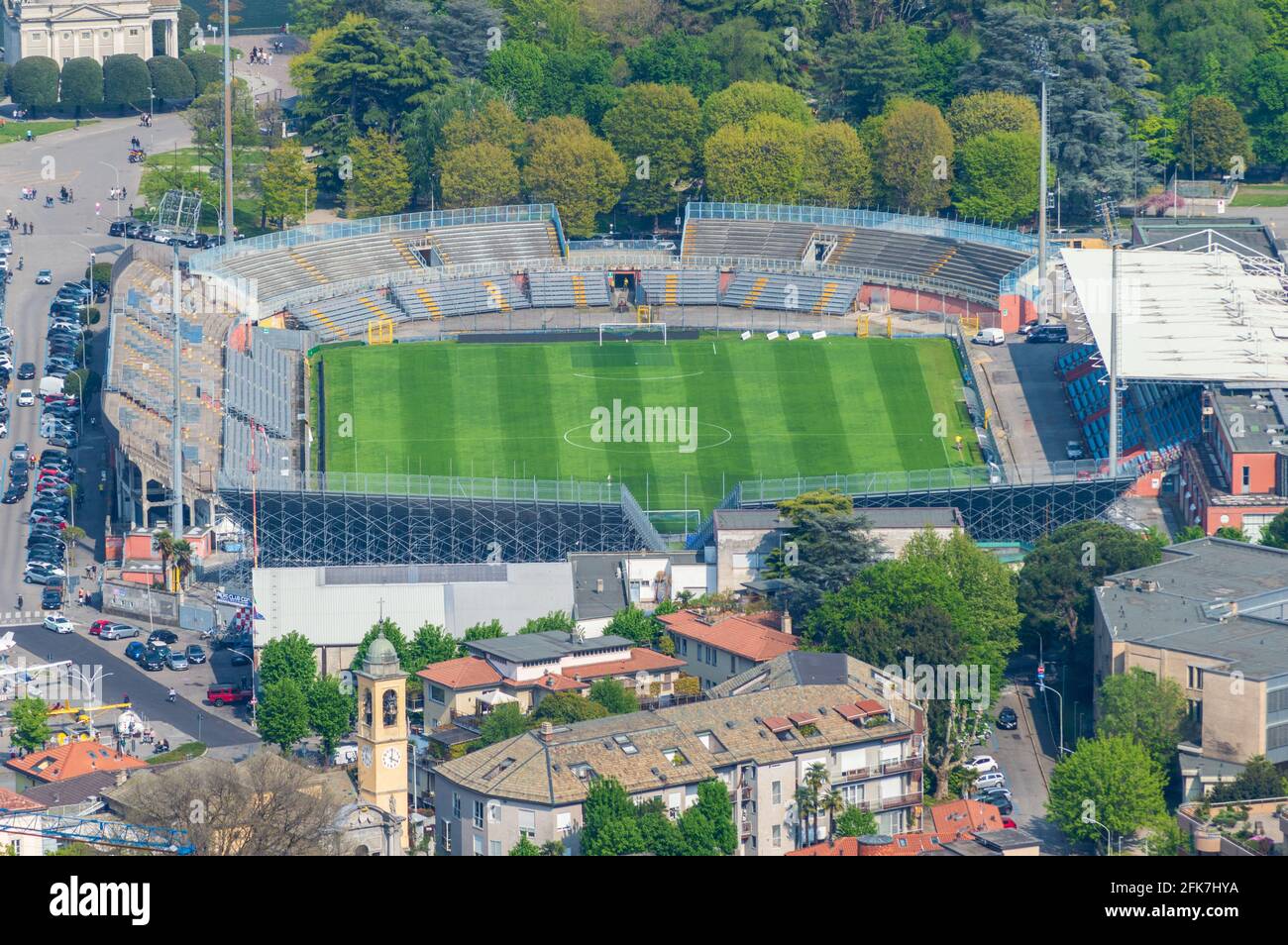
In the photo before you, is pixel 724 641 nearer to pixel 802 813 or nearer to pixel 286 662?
pixel 802 813

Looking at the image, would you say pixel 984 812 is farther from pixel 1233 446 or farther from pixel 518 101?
pixel 518 101

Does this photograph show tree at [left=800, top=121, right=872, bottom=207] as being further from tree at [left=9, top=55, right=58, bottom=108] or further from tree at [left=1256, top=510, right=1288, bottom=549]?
tree at [left=9, top=55, right=58, bottom=108]

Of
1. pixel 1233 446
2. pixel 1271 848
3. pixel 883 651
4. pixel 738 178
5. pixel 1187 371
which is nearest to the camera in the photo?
pixel 1271 848

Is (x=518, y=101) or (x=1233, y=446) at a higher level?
(x=518, y=101)

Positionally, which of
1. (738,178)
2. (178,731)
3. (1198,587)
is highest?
(738,178)

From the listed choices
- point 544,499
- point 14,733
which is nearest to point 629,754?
point 14,733

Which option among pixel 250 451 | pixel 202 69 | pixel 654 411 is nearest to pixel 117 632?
pixel 250 451

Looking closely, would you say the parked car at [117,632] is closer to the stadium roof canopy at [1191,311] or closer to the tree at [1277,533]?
the stadium roof canopy at [1191,311]

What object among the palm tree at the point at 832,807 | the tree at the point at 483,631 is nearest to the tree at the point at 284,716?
the tree at the point at 483,631
